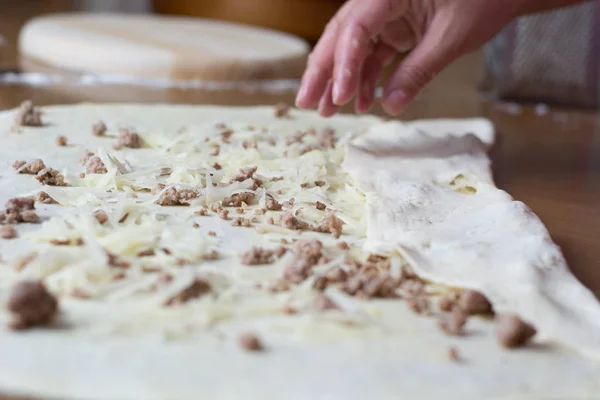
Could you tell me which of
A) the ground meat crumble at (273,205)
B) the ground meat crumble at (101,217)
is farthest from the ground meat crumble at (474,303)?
the ground meat crumble at (101,217)

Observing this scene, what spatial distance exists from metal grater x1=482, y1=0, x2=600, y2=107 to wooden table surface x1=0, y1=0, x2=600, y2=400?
0.08 m

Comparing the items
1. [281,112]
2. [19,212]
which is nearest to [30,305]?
[19,212]

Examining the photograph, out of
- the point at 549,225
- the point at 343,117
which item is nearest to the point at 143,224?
the point at 549,225

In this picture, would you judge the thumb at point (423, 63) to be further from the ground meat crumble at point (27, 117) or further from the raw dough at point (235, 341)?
the ground meat crumble at point (27, 117)

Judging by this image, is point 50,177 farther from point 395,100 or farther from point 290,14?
point 290,14

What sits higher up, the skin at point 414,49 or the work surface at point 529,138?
the skin at point 414,49

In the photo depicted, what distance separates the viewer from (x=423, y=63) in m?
1.32

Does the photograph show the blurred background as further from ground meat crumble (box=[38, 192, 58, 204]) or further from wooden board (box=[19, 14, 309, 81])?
ground meat crumble (box=[38, 192, 58, 204])

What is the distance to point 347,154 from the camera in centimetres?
124

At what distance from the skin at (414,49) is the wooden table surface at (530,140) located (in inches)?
9.9

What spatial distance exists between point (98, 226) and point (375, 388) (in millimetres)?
403

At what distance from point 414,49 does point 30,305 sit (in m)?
0.90

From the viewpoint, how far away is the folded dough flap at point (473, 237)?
741 mm

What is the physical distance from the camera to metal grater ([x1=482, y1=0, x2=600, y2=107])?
6.80 ft
